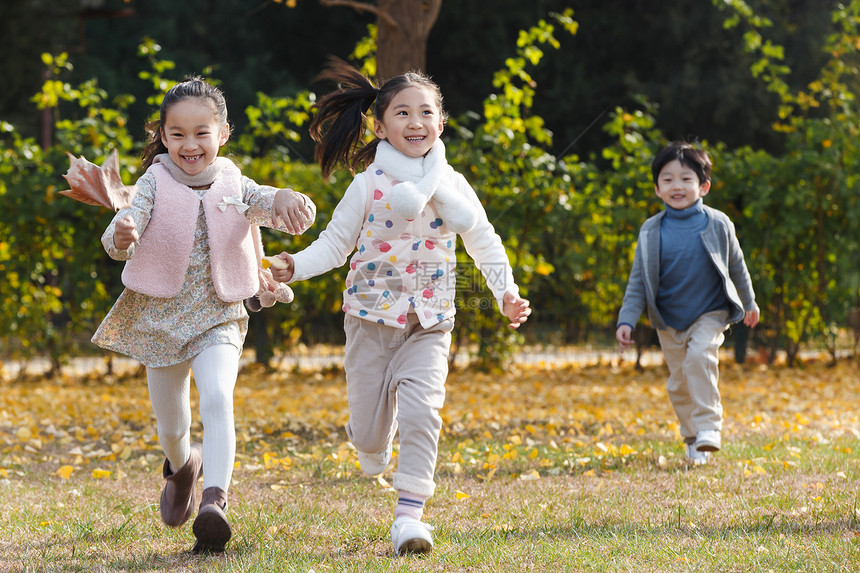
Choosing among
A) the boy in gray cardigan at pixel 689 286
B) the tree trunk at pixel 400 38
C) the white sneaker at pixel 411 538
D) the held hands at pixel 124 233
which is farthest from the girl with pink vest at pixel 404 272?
the tree trunk at pixel 400 38

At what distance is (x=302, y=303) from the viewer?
889 centimetres

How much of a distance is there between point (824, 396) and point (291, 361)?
5.13 m

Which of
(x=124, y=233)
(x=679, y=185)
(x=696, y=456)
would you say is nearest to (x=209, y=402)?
(x=124, y=233)

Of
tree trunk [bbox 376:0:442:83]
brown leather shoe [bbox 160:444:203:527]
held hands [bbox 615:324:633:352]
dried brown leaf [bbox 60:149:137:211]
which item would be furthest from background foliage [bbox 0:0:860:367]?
dried brown leaf [bbox 60:149:137:211]

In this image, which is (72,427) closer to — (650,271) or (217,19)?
(650,271)

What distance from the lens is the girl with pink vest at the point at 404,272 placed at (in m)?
3.17

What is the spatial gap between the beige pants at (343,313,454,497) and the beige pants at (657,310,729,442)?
1710mm

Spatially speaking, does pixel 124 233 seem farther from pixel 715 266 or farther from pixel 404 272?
pixel 715 266

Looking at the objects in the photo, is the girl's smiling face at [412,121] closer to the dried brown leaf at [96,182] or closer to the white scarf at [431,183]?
the white scarf at [431,183]

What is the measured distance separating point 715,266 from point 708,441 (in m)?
0.87

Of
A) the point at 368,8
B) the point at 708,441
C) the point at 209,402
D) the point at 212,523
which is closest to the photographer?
the point at 212,523

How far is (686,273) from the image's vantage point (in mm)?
4684

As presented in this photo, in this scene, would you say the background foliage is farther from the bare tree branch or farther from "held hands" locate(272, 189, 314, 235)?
"held hands" locate(272, 189, 314, 235)

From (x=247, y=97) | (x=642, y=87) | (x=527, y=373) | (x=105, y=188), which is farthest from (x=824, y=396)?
(x=247, y=97)
